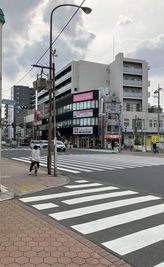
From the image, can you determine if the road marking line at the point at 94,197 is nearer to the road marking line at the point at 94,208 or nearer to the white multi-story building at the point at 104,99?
the road marking line at the point at 94,208

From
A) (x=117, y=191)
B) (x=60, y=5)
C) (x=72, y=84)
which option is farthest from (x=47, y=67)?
(x=72, y=84)

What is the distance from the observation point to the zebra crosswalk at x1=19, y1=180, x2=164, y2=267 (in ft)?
16.8

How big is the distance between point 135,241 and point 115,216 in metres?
1.75

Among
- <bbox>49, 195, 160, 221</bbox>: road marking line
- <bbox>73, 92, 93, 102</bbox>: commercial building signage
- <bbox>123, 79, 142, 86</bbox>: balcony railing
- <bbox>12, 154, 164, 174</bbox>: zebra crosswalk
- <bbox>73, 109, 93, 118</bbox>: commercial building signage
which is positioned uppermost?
<bbox>123, 79, 142, 86</bbox>: balcony railing

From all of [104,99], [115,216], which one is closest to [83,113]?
[104,99]

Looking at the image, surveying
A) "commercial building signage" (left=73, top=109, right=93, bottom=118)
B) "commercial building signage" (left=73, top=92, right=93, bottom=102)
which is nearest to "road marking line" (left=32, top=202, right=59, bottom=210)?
"commercial building signage" (left=73, top=109, right=93, bottom=118)

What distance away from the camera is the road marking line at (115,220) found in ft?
20.7

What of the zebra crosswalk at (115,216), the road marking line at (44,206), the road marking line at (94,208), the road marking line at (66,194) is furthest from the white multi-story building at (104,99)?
the road marking line at (44,206)

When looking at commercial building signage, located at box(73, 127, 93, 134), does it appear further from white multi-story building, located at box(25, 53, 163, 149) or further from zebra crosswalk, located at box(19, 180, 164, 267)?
zebra crosswalk, located at box(19, 180, 164, 267)

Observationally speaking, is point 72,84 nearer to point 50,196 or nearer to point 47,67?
point 47,67

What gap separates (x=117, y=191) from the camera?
35.7 ft

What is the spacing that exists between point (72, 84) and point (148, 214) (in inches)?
2874

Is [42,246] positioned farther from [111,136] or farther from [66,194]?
[111,136]

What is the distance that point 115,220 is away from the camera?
6871 mm
